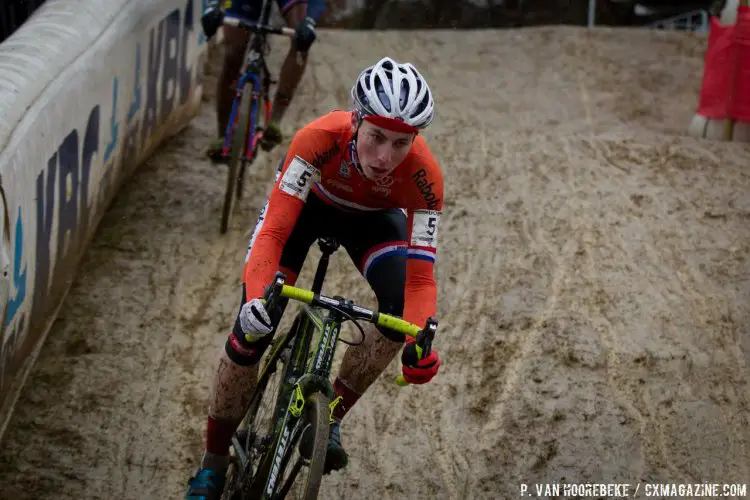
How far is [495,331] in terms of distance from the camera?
6828 millimetres

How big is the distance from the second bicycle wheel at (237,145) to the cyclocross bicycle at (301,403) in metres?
A: 3.10

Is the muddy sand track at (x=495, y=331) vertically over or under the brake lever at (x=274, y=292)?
under

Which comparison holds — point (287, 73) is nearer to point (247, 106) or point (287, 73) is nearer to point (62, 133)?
point (247, 106)

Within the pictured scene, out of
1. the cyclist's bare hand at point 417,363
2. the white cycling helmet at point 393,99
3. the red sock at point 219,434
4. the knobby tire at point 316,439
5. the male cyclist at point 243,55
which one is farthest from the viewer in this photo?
the male cyclist at point 243,55

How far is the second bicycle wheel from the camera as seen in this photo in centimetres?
771

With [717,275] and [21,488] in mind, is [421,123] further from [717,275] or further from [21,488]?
[717,275]

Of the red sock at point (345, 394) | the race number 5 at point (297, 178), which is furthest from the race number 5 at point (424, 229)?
the red sock at point (345, 394)

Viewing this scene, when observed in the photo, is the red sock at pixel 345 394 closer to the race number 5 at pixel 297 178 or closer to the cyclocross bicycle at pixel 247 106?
the race number 5 at pixel 297 178

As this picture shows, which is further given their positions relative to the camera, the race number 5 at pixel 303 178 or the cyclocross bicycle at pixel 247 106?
the cyclocross bicycle at pixel 247 106

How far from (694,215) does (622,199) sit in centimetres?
62

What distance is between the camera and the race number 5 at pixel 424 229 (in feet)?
15.1

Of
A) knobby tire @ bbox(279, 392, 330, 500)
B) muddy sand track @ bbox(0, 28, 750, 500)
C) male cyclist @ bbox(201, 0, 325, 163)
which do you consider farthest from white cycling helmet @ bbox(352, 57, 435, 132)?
male cyclist @ bbox(201, 0, 325, 163)

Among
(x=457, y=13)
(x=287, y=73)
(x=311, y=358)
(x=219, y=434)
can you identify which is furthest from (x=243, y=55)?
(x=457, y=13)

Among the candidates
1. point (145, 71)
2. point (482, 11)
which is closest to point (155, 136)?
point (145, 71)
